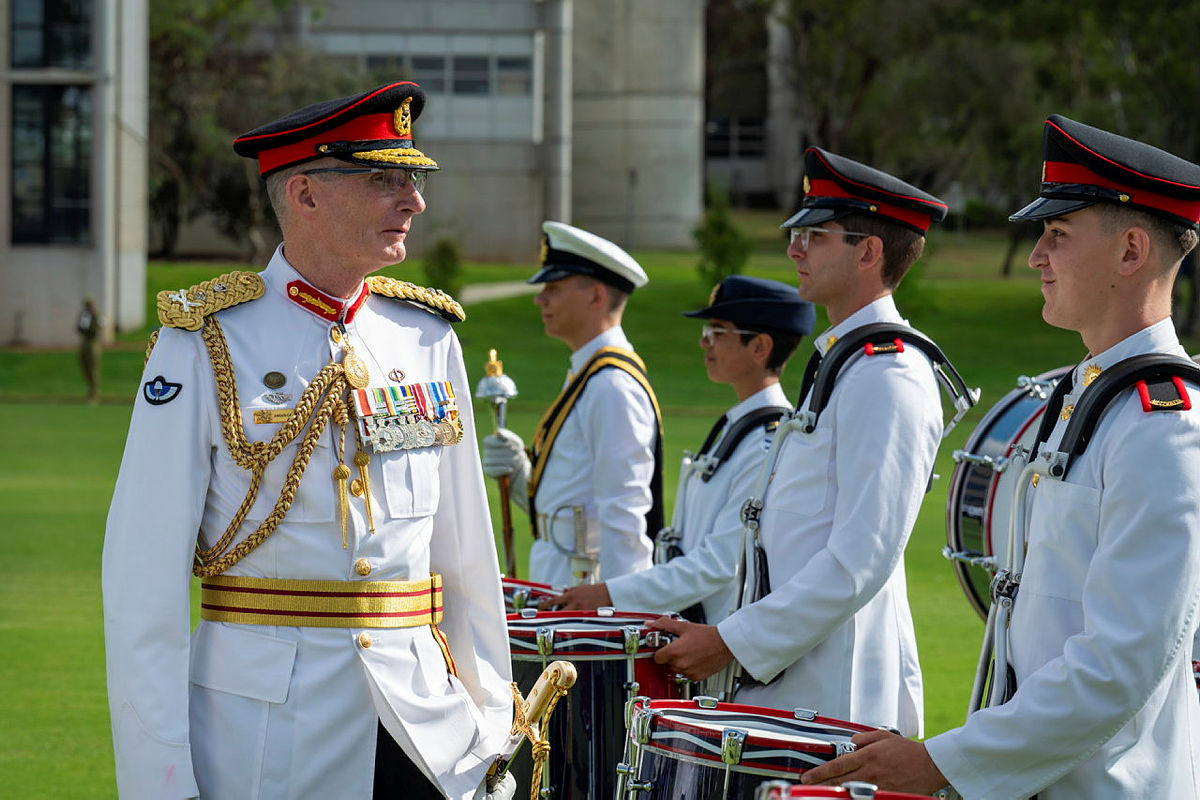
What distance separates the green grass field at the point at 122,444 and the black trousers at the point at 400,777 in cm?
104

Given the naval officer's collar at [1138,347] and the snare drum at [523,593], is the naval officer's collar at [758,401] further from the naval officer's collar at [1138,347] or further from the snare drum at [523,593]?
the naval officer's collar at [1138,347]

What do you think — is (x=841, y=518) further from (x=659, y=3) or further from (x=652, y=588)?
(x=659, y=3)

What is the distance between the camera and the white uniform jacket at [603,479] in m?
5.80

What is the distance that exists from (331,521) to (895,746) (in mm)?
1197

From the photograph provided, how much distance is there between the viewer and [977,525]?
5852mm

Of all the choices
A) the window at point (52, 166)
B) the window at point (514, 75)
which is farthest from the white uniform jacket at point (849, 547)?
the window at point (514, 75)

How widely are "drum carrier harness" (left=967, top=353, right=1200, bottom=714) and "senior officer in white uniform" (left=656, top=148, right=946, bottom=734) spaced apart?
57 cm

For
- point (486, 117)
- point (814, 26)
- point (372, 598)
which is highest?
point (814, 26)

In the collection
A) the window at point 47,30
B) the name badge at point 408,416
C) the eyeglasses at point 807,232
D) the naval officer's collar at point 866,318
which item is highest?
the window at point 47,30

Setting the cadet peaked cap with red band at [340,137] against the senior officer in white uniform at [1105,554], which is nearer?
the senior officer in white uniform at [1105,554]

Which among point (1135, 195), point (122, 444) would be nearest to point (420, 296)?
point (1135, 195)

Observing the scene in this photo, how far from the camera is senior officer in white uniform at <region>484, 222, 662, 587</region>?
5824mm

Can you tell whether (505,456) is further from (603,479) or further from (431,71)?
(431,71)

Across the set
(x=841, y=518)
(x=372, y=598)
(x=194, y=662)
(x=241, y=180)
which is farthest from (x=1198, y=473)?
(x=241, y=180)
